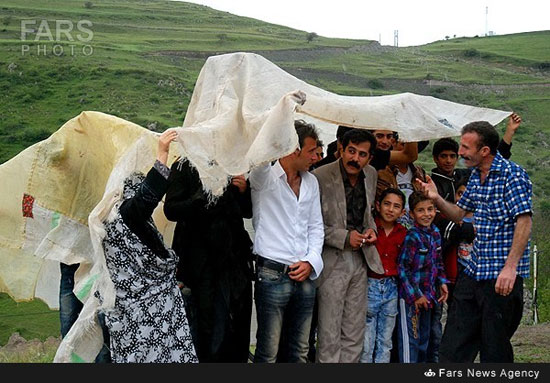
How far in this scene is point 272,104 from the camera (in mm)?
4801

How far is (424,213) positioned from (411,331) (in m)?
0.81

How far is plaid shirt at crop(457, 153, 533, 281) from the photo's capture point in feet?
14.9

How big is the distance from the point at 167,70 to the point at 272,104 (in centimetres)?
5037

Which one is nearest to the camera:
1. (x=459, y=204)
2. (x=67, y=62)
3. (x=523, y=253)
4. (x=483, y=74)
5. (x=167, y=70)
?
(x=523, y=253)

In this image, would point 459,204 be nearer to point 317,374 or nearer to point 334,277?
point 334,277

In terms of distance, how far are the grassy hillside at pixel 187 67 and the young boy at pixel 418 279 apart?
10.9 metres

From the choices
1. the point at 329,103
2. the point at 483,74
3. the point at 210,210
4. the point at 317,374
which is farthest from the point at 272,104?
the point at 483,74

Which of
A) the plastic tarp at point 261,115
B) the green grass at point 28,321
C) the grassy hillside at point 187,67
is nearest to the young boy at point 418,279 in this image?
the plastic tarp at point 261,115

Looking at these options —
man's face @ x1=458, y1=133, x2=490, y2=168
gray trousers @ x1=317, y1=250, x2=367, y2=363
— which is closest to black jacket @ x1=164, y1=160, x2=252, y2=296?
gray trousers @ x1=317, y1=250, x2=367, y2=363

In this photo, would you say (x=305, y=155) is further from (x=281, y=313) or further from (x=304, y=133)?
(x=281, y=313)

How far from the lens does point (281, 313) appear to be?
4.81 m

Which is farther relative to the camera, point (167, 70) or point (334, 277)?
point (167, 70)

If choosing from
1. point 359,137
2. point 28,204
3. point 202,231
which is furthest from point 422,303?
point 28,204

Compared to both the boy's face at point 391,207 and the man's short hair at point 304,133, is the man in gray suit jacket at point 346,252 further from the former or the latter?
Result: the man's short hair at point 304,133
